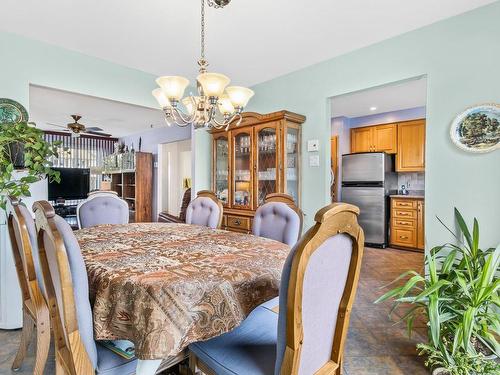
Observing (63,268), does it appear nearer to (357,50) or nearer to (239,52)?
(239,52)

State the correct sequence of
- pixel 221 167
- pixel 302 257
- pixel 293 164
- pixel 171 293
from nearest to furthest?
pixel 302 257, pixel 171 293, pixel 293 164, pixel 221 167

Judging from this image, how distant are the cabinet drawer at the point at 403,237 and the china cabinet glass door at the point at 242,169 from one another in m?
2.93

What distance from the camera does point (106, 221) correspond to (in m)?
2.89

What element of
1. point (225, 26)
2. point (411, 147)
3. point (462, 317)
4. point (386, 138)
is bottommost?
point (462, 317)

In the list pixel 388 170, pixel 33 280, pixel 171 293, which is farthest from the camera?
pixel 388 170

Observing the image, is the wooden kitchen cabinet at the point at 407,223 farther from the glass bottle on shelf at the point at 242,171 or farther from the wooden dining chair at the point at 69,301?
the wooden dining chair at the point at 69,301

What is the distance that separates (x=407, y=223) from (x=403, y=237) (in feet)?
0.82

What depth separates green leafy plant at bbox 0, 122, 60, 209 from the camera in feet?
6.56

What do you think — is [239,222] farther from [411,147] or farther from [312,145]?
[411,147]

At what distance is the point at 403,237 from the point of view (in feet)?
15.5

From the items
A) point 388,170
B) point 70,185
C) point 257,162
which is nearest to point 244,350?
point 257,162

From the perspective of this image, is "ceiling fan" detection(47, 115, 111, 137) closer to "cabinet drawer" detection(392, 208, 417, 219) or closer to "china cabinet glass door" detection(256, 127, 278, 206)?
"china cabinet glass door" detection(256, 127, 278, 206)

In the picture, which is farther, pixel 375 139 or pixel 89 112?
pixel 375 139

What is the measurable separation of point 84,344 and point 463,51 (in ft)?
9.99
